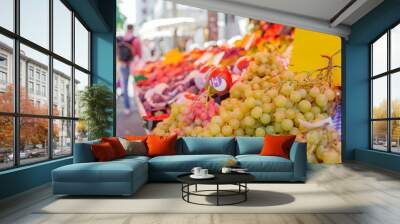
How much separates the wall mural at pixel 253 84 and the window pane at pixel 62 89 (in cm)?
213

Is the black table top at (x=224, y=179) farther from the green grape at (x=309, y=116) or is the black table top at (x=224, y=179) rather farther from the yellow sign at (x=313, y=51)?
the yellow sign at (x=313, y=51)

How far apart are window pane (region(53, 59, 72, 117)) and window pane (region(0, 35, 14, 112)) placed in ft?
4.34

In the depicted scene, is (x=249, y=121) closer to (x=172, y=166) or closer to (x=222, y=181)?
(x=172, y=166)

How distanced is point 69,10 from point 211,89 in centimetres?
326

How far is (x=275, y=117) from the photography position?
7277mm

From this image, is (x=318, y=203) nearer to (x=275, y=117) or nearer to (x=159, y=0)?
(x=275, y=117)

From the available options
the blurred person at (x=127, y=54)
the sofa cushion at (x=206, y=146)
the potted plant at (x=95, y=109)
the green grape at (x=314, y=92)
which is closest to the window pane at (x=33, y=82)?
the potted plant at (x=95, y=109)

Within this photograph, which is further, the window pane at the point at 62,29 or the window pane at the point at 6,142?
the window pane at the point at 62,29

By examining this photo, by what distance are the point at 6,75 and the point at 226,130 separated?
396cm

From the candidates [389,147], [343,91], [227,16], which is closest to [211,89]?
[227,16]

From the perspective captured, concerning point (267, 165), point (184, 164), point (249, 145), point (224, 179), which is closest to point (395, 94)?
point (249, 145)

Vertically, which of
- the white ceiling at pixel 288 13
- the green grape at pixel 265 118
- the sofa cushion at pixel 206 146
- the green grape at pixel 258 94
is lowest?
the sofa cushion at pixel 206 146

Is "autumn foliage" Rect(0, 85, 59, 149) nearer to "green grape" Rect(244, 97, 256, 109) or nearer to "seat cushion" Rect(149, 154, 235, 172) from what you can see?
"seat cushion" Rect(149, 154, 235, 172)

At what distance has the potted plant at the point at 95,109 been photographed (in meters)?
6.91
